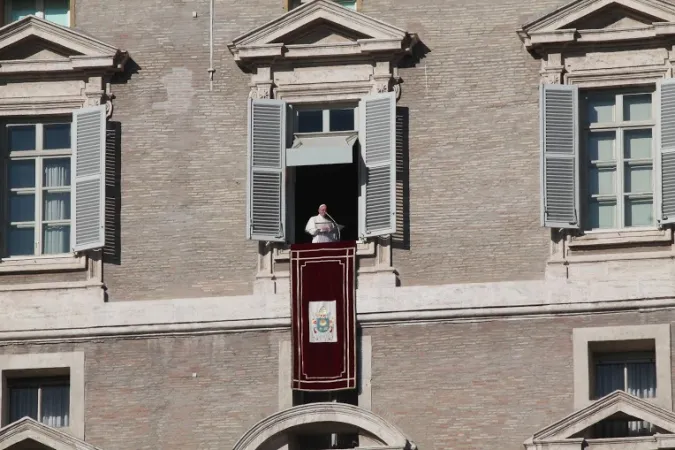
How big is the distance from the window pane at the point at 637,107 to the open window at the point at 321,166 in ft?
10.5

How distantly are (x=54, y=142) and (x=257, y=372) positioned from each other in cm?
462

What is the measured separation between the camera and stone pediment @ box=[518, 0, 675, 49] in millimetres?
44188

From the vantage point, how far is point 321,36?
45.2 m

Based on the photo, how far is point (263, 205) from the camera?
44719 mm

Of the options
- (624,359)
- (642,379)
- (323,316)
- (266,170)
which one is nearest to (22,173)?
(266,170)

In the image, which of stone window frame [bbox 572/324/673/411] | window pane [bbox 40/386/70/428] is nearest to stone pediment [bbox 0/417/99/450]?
window pane [bbox 40/386/70/428]

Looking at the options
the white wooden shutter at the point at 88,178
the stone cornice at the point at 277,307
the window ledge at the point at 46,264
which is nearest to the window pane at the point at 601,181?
the stone cornice at the point at 277,307

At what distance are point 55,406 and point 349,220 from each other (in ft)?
16.0

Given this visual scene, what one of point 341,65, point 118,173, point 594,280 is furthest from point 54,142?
point 594,280

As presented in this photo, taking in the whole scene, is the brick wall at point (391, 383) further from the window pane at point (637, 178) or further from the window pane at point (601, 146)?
the window pane at point (601, 146)

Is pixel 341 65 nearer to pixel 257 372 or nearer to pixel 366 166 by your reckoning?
pixel 366 166

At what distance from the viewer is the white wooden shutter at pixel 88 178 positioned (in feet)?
148

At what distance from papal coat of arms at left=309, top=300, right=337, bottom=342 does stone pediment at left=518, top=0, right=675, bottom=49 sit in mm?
4623

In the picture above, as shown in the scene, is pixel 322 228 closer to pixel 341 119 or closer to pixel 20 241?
pixel 341 119
